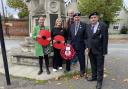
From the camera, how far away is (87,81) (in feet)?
27.5

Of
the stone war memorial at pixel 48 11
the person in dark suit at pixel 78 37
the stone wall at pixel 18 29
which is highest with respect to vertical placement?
the stone war memorial at pixel 48 11

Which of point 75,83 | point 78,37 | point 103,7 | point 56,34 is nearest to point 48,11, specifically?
point 56,34

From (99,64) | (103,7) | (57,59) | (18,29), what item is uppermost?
(103,7)

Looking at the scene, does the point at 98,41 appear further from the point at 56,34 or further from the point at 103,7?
the point at 103,7

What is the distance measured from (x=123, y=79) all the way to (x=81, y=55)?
4.60 ft

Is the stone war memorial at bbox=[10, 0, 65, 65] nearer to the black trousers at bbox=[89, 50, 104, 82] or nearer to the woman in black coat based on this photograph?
the woman in black coat

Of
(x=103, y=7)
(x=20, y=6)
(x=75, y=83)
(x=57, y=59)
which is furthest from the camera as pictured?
(x=20, y=6)

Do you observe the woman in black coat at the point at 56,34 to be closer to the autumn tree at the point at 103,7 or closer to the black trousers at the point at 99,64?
the black trousers at the point at 99,64

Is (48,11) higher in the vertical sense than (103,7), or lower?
higher

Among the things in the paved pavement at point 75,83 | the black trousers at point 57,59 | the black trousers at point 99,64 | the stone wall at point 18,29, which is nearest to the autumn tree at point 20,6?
the stone wall at point 18,29

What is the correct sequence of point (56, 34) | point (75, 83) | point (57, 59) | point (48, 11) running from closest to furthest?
point (75, 83) → point (56, 34) → point (57, 59) → point (48, 11)

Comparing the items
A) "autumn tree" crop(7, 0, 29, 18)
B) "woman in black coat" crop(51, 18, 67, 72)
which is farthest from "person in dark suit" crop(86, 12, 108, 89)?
"autumn tree" crop(7, 0, 29, 18)

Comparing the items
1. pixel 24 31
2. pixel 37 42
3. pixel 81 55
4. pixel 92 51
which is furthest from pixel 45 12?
pixel 24 31

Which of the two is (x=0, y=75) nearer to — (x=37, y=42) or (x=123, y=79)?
(x=37, y=42)
